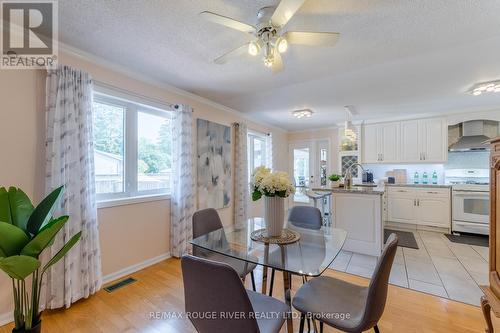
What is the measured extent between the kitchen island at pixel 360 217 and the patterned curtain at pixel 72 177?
307cm

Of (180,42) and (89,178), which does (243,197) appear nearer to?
(89,178)

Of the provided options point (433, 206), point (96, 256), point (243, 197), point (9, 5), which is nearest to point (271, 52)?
point (9, 5)

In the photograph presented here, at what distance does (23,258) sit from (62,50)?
6.29 ft

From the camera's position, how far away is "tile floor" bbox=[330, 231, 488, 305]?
7.61 ft

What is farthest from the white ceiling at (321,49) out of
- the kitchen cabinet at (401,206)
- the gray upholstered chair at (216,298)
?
the kitchen cabinet at (401,206)

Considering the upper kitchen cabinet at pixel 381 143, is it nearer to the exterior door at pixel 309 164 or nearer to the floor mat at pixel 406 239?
the exterior door at pixel 309 164

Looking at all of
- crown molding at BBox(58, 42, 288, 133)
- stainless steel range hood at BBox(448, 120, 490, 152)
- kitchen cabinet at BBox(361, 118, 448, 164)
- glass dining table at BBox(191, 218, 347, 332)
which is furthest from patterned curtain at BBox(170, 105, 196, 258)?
stainless steel range hood at BBox(448, 120, 490, 152)

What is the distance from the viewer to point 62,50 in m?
2.07

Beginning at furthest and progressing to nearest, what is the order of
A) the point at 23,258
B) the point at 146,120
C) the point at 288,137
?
the point at 288,137
the point at 146,120
the point at 23,258

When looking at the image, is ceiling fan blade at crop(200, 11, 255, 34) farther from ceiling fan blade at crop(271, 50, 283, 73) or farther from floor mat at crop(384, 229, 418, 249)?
floor mat at crop(384, 229, 418, 249)

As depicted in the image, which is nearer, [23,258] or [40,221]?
[23,258]

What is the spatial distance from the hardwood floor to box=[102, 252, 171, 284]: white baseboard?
0.20 metres

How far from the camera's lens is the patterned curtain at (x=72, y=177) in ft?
6.36

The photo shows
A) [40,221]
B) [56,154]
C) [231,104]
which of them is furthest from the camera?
[231,104]
